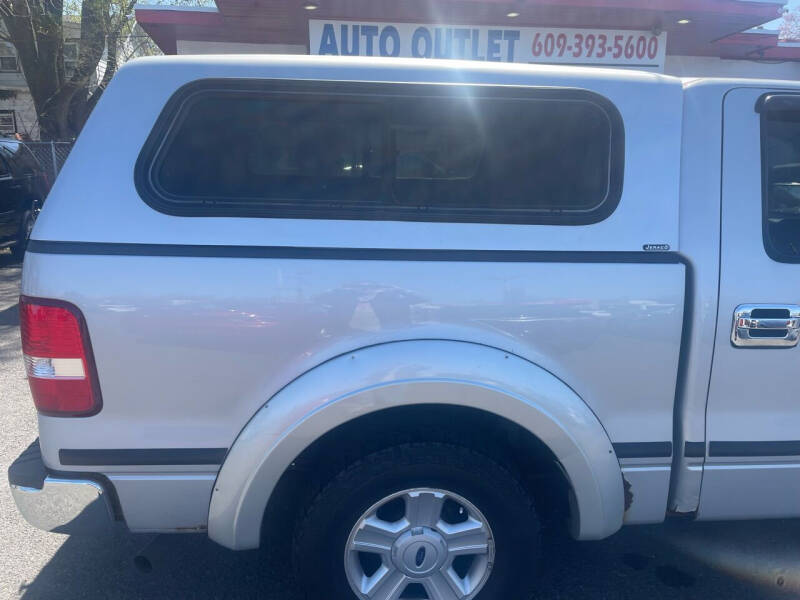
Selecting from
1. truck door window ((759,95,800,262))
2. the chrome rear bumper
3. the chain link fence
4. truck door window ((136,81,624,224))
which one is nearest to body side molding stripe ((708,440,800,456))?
truck door window ((759,95,800,262))

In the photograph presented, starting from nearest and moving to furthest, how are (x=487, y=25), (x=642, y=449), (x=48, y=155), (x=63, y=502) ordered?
1. (x=63, y=502)
2. (x=642, y=449)
3. (x=487, y=25)
4. (x=48, y=155)

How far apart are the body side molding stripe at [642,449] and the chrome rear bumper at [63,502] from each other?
5.89 ft

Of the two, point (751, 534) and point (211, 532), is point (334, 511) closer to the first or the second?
point (211, 532)

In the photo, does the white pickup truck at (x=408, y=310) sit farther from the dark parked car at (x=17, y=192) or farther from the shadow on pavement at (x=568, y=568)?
the dark parked car at (x=17, y=192)

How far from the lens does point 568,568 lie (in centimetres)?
288

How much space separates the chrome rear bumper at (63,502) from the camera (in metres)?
2.18

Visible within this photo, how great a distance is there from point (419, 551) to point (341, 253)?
1.10 m

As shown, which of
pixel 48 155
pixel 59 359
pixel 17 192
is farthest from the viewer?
pixel 48 155

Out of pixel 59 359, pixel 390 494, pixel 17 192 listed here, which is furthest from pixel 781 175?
pixel 17 192

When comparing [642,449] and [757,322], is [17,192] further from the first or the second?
[757,322]

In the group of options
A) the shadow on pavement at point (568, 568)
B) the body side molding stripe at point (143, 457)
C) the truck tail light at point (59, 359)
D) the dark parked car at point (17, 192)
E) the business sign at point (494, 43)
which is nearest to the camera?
the truck tail light at point (59, 359)

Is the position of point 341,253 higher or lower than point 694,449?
higher

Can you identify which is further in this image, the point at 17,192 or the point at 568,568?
the point at 17,192

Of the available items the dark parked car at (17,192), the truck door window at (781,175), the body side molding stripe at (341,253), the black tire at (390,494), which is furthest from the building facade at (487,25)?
the black tire at (390,494)
